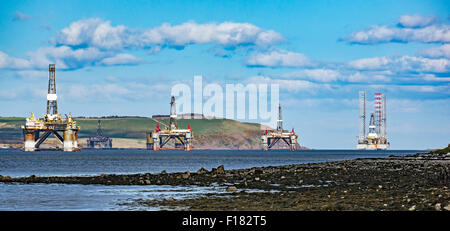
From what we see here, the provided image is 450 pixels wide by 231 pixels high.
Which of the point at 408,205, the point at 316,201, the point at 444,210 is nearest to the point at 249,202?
the point at 316,201

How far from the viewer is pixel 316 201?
33656 mm

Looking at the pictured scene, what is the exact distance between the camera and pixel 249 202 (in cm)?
3469

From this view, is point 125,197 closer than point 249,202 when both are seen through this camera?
No

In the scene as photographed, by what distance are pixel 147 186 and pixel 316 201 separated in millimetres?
20095

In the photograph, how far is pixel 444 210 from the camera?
27422 mm

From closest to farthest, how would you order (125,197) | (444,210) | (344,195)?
(444,210) < (344,195) < (125,197)

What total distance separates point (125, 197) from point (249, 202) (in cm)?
983
